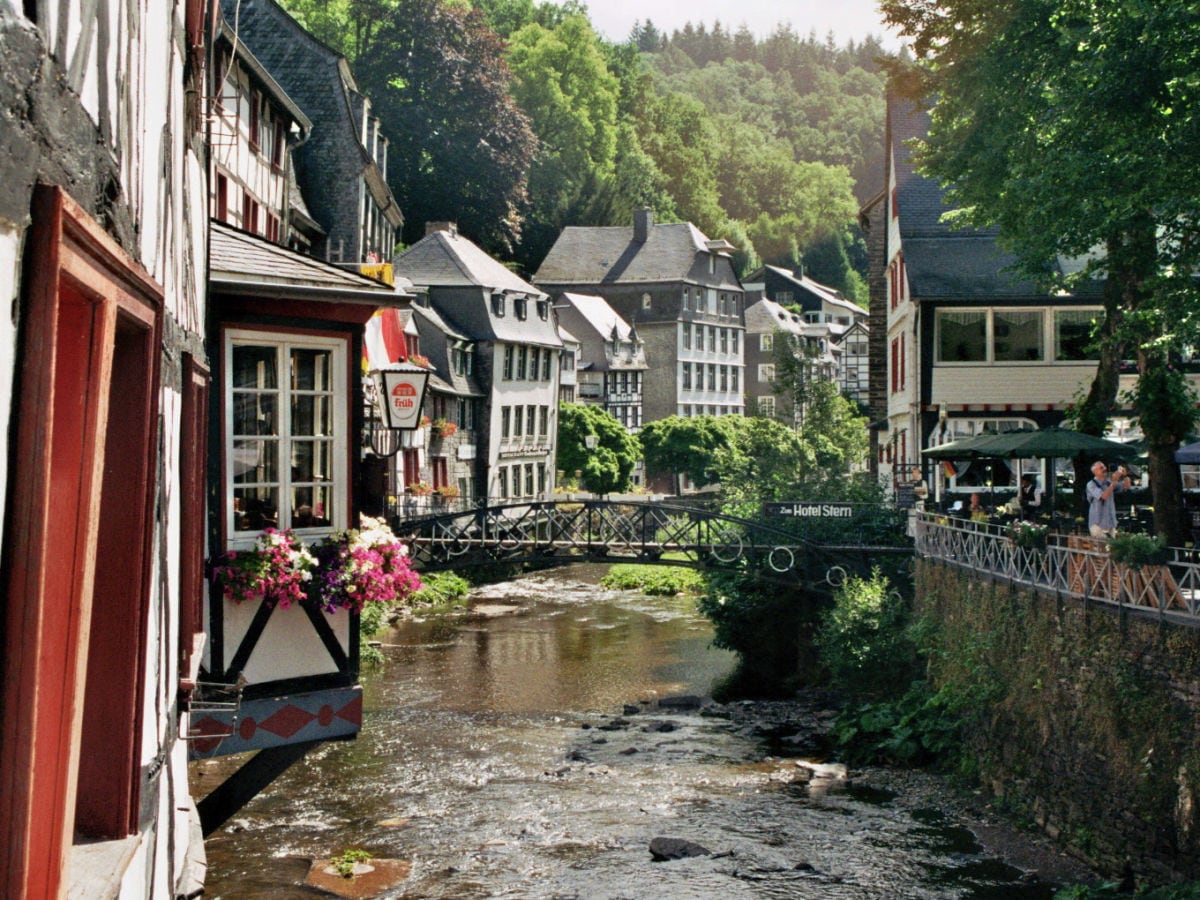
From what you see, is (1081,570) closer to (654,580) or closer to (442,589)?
(442,589)

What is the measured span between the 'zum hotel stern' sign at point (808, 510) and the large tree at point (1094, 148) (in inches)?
290

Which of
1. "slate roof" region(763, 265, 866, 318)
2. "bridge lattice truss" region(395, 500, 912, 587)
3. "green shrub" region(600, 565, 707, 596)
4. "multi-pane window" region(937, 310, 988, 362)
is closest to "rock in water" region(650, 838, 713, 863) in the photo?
"bridge lattice truss" region(395, 500, 912, 587)

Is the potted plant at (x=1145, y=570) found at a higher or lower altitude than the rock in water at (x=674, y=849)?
higher

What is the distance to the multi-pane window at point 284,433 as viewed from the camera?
10.3 metres

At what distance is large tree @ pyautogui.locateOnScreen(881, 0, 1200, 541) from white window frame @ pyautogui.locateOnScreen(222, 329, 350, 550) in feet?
32.4

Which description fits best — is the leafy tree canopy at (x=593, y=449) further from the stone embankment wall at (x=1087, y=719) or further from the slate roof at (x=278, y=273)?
the slate roof at (x=278, y=273)

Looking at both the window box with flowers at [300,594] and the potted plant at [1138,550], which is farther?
the potted plant at [1138,550]

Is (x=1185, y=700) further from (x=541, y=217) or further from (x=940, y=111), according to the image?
(x=541, y=217)

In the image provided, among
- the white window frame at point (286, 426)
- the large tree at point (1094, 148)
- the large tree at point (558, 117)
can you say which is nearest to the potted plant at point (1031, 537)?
the large tree at point (1094, 148)

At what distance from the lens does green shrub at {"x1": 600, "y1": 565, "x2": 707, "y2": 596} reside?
4597 cm

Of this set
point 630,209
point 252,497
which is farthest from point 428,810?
point 630,209

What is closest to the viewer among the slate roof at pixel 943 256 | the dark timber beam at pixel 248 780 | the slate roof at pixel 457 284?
the dark timber beam at pixel 248 780

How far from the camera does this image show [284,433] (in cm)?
1051

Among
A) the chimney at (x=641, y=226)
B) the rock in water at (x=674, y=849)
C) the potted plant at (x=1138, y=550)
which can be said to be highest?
the chimney at (x=641, y=226)
